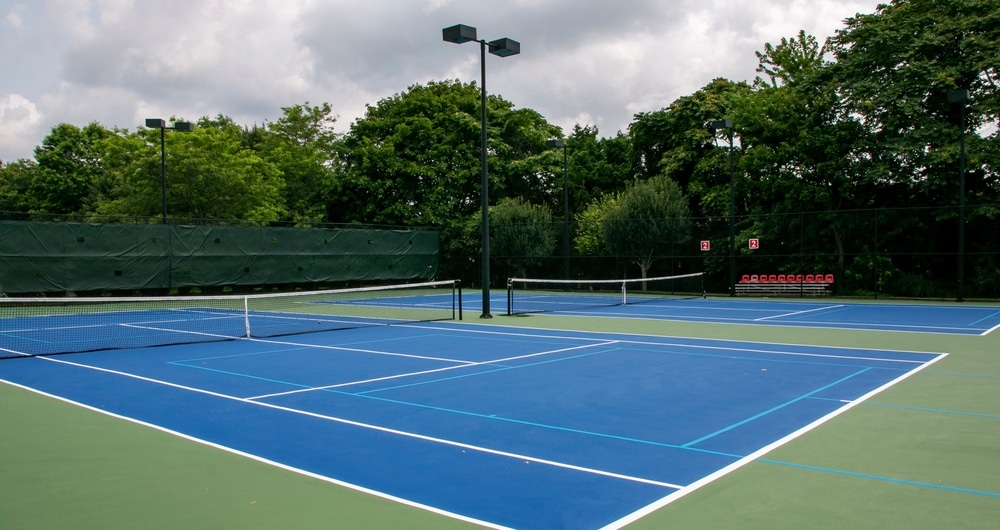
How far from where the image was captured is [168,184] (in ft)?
113

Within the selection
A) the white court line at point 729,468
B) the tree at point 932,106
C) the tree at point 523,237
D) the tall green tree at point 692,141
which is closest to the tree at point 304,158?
the tree at point 523,237

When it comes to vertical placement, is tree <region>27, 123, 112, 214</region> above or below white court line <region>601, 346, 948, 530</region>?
above

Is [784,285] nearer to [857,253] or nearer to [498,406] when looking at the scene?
[857,253]

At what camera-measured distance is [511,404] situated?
7.88 meters

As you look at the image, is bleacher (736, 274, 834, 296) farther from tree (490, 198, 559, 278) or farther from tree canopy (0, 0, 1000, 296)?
tree (490, 198, 559, 278)

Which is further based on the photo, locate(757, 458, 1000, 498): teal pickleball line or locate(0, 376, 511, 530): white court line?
locate(757, 458, 1000, 498): teal pickleball line

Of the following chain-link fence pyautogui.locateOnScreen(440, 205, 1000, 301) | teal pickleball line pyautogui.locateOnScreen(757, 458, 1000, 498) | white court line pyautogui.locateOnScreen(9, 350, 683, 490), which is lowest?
teal pickleball line pyautogui.locateOnScreen(757, 458, 1000, 498)

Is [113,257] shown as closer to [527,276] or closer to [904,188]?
[527,276]

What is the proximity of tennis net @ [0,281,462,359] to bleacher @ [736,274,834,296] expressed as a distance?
11.4 metres

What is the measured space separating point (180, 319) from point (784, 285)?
66.5 feet

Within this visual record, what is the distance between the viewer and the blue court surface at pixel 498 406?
5.13 metres

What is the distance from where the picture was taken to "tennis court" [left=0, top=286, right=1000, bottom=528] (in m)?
5.08

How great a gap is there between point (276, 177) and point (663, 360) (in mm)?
33877

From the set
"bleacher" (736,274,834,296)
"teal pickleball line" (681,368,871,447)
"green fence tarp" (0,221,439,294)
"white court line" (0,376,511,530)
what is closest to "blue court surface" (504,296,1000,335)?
"bleacher" (736,274,834,296)
